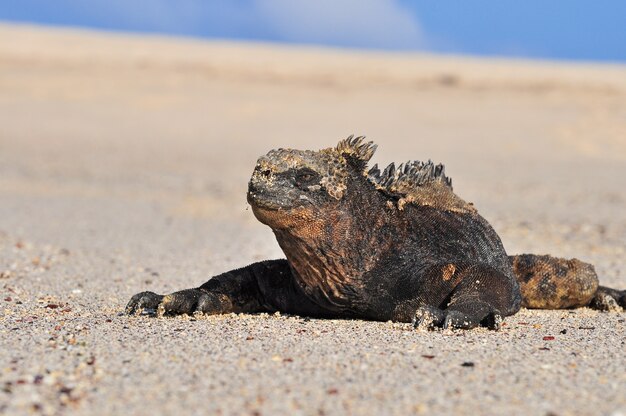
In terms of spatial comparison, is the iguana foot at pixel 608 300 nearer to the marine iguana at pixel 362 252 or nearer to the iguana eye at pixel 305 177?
the marine iguana at pixel 362 252

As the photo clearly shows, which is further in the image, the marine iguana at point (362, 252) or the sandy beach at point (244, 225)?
the marine iguana at point (362, 252)

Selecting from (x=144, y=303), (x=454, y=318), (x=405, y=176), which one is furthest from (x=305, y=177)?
(x=144, y=303)

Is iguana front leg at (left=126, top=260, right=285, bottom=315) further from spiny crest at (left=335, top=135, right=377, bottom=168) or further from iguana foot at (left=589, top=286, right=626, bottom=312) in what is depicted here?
iguana foot at (left=589, top=286, right=626, bottom=312)

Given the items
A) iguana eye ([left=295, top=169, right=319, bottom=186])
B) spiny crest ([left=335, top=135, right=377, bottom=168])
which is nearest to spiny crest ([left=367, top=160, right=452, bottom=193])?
spiny crest ([left=335, top=135, right=377, bottom=168])

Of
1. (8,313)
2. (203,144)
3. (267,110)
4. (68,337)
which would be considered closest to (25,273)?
(8,313)

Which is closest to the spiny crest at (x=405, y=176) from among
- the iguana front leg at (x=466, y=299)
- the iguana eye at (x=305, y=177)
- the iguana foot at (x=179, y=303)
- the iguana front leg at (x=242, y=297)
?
the iguana eye at (x=305, y=177)
